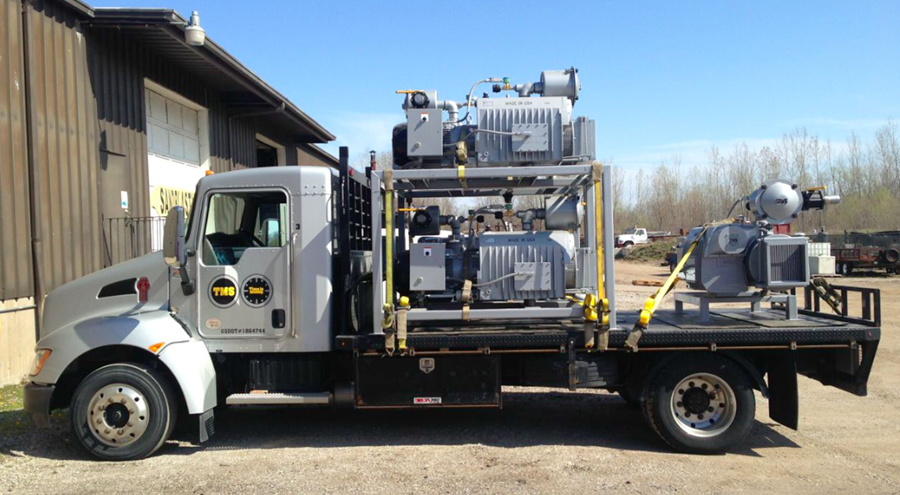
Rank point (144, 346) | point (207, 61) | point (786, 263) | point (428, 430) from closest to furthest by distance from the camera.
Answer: point (144, 346) < point (786, 263) < point (428, 430) < point (207, 61)

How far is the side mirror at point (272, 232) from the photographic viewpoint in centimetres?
626

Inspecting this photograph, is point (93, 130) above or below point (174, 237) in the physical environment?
above

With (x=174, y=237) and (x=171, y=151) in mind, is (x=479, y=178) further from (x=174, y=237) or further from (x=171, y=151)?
(x=171, y=151)

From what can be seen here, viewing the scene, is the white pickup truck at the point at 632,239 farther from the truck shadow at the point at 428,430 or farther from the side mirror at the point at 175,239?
the side mirror at the point at 175,239

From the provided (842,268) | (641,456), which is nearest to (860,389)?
(641,456)

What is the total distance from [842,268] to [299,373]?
3095 cm

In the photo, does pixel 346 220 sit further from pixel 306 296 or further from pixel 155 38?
pixel 155 38

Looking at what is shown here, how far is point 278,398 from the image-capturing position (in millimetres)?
6172

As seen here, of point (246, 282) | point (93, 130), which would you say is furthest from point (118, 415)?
point (93, 130)

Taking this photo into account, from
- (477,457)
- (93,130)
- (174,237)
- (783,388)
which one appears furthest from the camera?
(93,130)

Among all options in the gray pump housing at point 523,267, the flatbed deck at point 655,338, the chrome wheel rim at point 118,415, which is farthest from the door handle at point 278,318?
the gray pump housing at point 523,267

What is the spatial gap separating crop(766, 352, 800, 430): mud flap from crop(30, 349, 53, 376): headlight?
6647mm

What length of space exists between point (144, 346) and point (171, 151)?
8.92m

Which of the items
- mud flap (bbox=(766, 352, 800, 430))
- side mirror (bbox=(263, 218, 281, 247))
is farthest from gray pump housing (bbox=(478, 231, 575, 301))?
mud flap (bbox=(766, 352, 800, 430))
